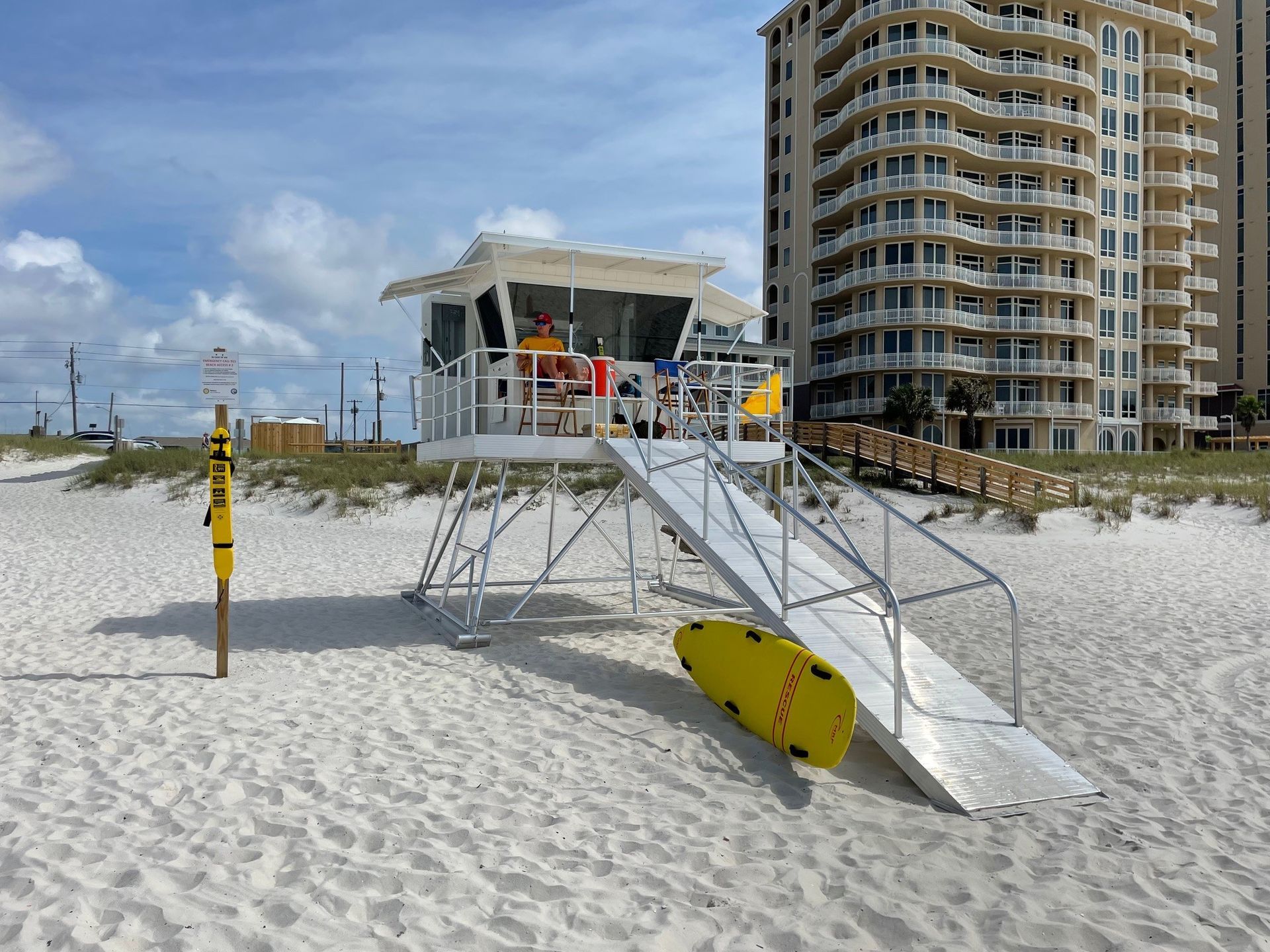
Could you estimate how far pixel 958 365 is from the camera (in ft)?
160

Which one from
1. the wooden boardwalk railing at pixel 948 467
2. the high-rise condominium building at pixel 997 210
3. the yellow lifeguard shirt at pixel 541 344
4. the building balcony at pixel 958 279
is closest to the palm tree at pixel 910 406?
the high-rise condominium building at pixel 997 210

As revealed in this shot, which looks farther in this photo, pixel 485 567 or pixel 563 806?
pixel 485 567

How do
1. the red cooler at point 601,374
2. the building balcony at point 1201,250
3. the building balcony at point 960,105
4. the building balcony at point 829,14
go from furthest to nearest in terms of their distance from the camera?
1. the building balcony at point 1201,250
2. the building balcony at point 829,14
3. the building balcony at point 960,105
4. the red cooler at point 601,374

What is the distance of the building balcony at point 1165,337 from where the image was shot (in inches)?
2190

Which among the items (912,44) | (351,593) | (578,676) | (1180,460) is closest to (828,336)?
(912,44)

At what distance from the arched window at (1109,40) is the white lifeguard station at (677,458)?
171 ft

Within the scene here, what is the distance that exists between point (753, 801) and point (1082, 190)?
5478 cm

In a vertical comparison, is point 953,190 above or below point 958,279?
above

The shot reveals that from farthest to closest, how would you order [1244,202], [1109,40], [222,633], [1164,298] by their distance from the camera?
[1244,202] → [1164,298] → [1109,40] → [222,633]

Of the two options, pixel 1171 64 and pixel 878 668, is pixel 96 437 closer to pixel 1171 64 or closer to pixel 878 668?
pixel 878 668

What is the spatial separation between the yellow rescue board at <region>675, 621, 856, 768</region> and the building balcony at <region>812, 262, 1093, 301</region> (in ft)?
144

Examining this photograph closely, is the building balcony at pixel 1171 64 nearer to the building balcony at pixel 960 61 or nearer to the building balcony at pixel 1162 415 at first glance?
the building balcony at pixel 960 61

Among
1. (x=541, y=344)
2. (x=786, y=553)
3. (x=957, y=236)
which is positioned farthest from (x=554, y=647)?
(x=957, y=236)

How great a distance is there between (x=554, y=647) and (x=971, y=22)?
166 ft
